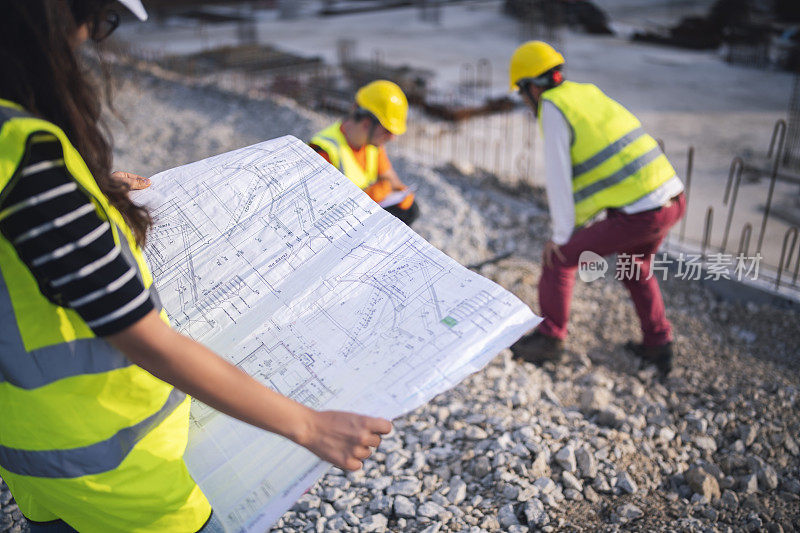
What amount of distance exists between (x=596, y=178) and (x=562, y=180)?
18 centimetres

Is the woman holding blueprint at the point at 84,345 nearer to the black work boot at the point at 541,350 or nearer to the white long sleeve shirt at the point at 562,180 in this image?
the white long sleeve shirt at the point at 562,180

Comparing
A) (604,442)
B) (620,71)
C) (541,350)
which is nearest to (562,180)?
(541,350)

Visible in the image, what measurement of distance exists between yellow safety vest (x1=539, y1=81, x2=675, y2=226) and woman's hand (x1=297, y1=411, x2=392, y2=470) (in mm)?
2416

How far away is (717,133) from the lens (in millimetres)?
7891

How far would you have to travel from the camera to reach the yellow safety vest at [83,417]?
3.11 ft

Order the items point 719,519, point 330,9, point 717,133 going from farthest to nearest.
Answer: point 330,9 < point 717,133 < point 719,519

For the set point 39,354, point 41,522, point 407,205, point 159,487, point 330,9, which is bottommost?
point 330,9

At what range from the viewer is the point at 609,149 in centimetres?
304

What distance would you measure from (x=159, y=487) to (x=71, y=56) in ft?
2.50

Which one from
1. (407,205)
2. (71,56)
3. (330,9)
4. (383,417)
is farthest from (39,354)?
(330,9)

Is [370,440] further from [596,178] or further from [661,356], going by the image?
[661,356]

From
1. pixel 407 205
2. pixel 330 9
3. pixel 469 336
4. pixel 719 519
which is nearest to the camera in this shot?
pixel 469 336

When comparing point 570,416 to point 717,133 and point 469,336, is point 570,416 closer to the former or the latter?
point 469,336

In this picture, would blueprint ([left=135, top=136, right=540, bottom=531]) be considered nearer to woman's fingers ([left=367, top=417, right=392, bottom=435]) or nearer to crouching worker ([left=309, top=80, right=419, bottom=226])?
woman's fingers ([left=367, top=417, right=392, bottom=435])
